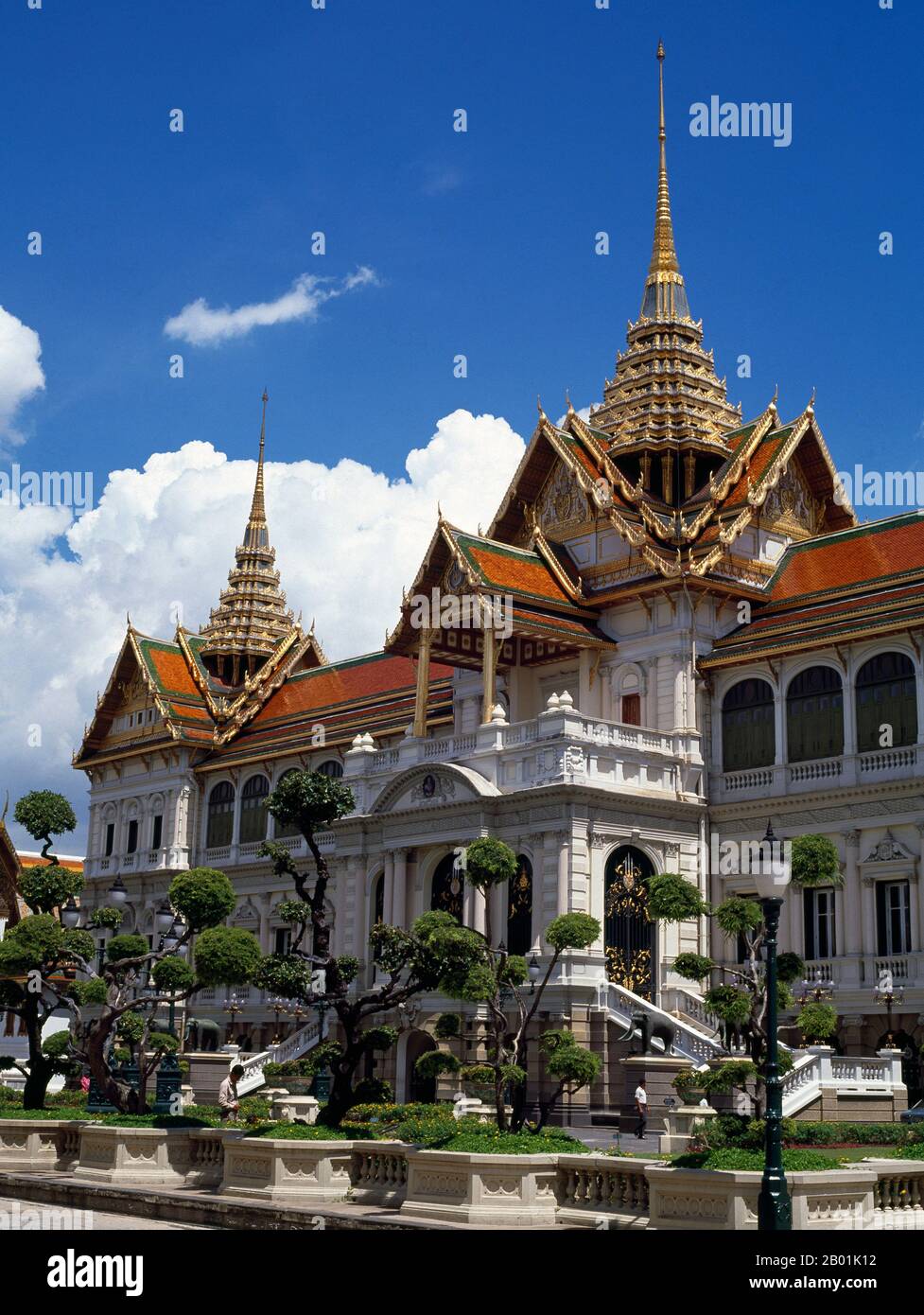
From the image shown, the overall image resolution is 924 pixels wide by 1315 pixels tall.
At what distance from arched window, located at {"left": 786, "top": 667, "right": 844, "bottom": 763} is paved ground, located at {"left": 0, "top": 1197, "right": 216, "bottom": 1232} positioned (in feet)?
66.5

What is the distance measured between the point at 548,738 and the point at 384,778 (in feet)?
20.2

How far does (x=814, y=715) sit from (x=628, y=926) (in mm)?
6199

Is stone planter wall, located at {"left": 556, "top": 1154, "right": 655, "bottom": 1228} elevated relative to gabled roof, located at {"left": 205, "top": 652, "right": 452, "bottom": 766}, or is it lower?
lower

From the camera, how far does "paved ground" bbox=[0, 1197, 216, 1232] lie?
20.2 m

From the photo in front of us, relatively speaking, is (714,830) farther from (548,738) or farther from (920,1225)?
(920,1225)

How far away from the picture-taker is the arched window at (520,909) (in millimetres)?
37469

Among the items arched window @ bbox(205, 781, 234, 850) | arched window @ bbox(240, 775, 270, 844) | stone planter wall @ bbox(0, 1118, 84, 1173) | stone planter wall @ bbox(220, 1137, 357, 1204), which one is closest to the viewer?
stone planter wall @ bbox(220, 1137, 357, 1204)

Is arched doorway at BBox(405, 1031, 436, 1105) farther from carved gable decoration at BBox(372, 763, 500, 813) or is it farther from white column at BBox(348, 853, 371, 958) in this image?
carved gable decoration at BBox(372, 763, 500, 813)

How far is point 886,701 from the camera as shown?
119ft

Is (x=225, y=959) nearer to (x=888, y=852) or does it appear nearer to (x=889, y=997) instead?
(x=889, y=997)

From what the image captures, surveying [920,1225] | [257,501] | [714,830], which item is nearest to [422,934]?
[920,1225]

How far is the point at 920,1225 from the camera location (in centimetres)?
1756

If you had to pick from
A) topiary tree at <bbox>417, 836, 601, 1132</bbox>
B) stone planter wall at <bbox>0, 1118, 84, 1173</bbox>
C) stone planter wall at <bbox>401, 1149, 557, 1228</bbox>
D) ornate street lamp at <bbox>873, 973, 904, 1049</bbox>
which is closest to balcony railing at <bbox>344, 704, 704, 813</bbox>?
ornate street lamp at <bbox>873, 973, 904, 1049</bbox>
